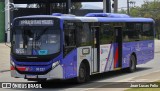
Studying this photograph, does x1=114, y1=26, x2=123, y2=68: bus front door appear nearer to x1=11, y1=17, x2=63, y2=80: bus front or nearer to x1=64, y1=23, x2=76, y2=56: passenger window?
x1=64, y1=23, x2=76, y2=56: passenger window

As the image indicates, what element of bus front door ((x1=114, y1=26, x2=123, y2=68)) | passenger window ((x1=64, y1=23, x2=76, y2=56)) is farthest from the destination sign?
bus front door ((x1=114, y1=26, x2=123, y2=68))

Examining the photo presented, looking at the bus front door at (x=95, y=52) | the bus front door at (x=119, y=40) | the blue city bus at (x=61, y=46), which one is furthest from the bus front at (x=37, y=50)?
the bus front door at (x=119, y=40)

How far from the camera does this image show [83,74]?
17.7 metres

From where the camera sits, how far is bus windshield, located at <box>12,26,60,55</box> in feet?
52.6

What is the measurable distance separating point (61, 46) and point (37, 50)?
0.85 meters

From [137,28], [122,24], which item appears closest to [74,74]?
[122,24]

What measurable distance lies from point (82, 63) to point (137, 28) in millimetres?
6512

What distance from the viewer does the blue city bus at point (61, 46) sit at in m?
16.0

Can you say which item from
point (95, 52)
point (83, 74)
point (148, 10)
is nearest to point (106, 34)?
point (95, 52)

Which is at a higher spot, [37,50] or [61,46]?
[61,46]

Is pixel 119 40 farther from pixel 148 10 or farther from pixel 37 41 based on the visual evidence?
pixel 148 10

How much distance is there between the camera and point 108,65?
20000 millimetres

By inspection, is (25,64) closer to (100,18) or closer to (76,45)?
(76,45)

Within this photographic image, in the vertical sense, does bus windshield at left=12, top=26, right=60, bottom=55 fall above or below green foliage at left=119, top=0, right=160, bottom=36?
above
